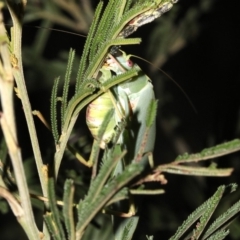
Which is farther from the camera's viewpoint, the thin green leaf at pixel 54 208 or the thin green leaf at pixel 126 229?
the thin green leaf at pixel 126 229

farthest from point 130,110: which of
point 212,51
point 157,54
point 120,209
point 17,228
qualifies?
point 212,51

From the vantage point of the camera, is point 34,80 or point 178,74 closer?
point 34,80

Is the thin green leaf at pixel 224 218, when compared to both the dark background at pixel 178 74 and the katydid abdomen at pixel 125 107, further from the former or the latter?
the dark background at pixel 178 74

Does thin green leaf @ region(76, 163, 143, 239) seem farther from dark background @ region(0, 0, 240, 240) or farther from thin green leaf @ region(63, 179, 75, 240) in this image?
dark background @ region(0, 0, 240, 240)

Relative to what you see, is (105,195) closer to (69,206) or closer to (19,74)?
(69,206)

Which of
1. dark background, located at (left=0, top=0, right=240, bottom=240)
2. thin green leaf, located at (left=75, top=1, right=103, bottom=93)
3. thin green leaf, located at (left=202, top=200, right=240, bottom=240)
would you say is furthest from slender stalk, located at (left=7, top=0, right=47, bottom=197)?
dark background, located at (left=0, top=0, right=240, bottom=240)

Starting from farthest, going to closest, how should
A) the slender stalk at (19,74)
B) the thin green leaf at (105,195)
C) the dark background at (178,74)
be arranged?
the dark background at (178,74)
the slender stalk at (19,74)
the thin green leaf at (105,195)

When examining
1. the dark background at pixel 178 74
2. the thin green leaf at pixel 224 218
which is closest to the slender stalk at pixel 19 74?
the thin green leaf at pixel 224 218

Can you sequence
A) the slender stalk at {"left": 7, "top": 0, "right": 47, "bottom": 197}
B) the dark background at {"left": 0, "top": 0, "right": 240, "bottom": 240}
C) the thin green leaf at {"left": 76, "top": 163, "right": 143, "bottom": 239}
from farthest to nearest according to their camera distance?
1. the dark background at {"left": 0, "top": 0, "right": 240, "bottom": 240}
2. the slender stalk at {"left": 7, "top": 0, "right": 47, "bottom": 197}
3. the thin green leaf at {"left": 76, "top": 163, "right": 143, "bottom": 239}

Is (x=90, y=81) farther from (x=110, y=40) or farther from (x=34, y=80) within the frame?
(x=34, y=80)
